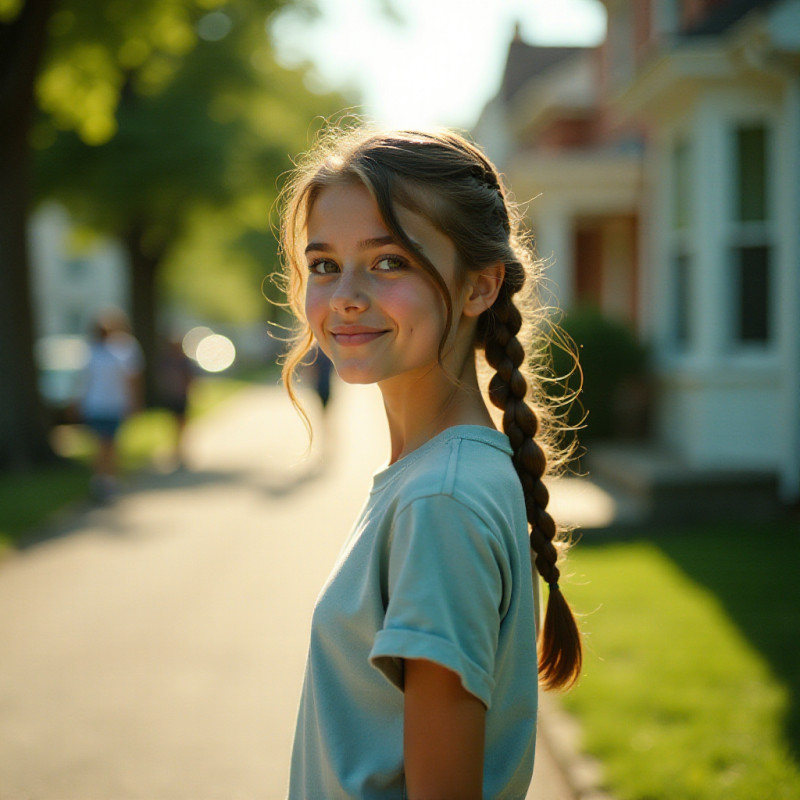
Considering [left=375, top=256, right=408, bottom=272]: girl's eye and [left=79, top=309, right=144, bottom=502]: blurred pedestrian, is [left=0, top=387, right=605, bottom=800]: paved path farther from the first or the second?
[left=375, top=256, right=408, bottom=272]: girl's eye

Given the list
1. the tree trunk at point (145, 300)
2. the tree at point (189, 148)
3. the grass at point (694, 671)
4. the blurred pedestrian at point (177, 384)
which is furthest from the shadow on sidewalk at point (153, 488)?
the tree trunk at point (145, 300)

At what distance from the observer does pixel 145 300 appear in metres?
24.5

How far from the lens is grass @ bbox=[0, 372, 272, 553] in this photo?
32.0 feet

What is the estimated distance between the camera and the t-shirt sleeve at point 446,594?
4.16 ft

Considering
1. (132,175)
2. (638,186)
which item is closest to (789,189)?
(638,186)

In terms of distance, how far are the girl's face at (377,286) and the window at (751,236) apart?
8.69 m

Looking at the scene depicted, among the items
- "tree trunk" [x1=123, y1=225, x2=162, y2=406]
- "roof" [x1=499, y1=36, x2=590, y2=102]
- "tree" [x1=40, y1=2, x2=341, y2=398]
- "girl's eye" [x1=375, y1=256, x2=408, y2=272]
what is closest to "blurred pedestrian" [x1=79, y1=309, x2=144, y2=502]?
"tree" [x1=40, y1=2, x2=341, y2=398]

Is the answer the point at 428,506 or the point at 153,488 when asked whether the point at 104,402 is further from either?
the point at 428,506

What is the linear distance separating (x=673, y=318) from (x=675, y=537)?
349 cm

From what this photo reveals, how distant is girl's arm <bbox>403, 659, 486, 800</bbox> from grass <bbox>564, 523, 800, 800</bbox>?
144 centimetres

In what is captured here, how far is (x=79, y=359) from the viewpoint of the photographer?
2469cm

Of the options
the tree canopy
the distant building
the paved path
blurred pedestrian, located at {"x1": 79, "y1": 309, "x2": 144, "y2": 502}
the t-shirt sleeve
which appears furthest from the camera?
the distant building

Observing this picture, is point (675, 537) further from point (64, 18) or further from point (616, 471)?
point (64, 18)

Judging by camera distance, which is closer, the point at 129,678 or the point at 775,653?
the point at 775,653
